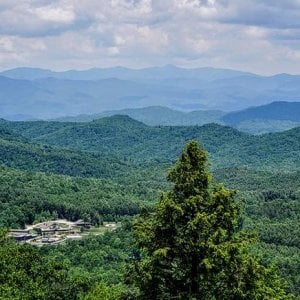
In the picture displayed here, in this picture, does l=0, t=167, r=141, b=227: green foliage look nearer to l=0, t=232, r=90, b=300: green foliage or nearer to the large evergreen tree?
l=0, t=232, r=90, b=300: green foliage

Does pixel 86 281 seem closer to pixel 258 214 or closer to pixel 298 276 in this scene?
pixel 298 276

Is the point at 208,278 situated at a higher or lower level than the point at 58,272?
higher

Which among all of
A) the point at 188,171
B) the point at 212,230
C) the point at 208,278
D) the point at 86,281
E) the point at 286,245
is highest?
the point at 188,171

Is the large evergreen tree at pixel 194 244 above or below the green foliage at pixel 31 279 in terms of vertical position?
above

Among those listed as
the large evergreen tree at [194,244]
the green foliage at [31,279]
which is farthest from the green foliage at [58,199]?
the large evergreen tree at [194,244]

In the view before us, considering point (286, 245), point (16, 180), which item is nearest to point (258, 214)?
point (286, 245)

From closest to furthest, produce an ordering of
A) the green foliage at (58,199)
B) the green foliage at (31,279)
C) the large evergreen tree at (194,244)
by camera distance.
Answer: the large evergreen tree at (194,244), the green foliage at (31,279), the green foliage at (58,199)

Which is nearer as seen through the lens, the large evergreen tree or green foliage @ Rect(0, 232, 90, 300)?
the large evergreen tree

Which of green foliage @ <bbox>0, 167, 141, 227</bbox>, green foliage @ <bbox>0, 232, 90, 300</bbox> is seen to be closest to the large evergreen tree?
green foliage @ <bbox>0, 232, 90, 300</bbox>

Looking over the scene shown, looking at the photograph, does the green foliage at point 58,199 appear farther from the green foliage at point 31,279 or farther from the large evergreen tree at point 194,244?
the large evergreen tree at point 194,244
